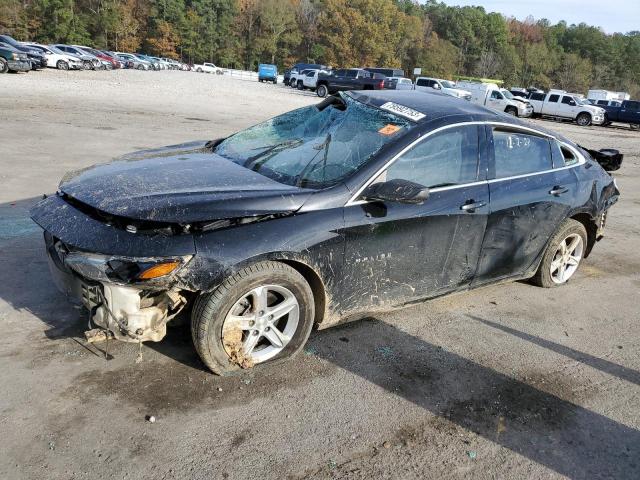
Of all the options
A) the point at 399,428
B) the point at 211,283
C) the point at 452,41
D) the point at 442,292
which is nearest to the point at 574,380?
the point at 442,292

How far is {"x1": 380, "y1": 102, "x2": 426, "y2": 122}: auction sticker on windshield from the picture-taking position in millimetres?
4004

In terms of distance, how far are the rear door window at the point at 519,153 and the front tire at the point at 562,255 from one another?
2.17 feet

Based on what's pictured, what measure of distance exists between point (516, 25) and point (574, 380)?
513 ft

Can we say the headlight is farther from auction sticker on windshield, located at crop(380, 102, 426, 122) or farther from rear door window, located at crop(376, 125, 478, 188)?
auction sticker on windshield, located at crop(380, 102, 426, 122)

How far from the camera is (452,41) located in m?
126

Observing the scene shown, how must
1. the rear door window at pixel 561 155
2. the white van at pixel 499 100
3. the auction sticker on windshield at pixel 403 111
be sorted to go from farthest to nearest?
the white van at pixel 499 100, the rear door window at pixel 561 155, the auction sticker on windshield at pixel 403 111

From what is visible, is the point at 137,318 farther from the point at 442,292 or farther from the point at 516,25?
the point at 516,25

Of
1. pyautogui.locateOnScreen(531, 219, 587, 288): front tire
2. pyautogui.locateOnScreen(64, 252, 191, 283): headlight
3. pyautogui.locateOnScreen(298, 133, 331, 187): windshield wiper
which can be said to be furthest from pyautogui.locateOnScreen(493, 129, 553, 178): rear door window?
pyautogui.locateOnScreen(64, 252, 191, 283): headlight

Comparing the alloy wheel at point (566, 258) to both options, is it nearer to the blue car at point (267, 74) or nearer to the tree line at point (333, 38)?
the blue car at point (267, 74)

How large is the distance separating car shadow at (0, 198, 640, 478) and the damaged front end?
1.59ft

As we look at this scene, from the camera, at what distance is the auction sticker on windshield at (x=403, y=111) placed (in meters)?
4.00

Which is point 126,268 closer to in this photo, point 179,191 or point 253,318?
point 179,191

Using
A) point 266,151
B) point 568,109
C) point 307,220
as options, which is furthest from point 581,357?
point 568,109

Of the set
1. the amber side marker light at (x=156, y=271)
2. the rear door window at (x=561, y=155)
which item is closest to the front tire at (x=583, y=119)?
the rear door window at (x=561, y=155)
